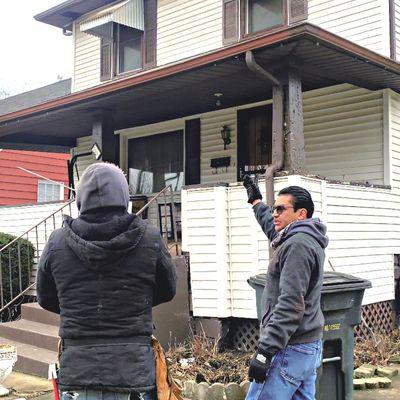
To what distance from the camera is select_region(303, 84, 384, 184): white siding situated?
8.09 metres

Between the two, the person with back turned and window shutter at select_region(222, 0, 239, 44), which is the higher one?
window shutter at select_region(222, 0, 239, 44)

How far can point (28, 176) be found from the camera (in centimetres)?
1769

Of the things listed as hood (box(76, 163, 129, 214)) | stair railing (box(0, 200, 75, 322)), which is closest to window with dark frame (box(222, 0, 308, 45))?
stair railing (box(0, 200, 75, 322))

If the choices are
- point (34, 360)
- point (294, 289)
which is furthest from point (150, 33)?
point (294, 289)

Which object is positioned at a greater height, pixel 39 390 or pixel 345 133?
pixel 345 133

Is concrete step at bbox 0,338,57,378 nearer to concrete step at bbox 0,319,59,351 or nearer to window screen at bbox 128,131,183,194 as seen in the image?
concrete step at bbox 0,319,59,351

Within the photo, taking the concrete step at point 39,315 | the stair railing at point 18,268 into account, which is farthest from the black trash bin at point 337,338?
the stair railing at point 18,268

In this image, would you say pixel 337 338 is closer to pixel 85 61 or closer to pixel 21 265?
pixel 21 265

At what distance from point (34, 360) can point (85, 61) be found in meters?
8.51

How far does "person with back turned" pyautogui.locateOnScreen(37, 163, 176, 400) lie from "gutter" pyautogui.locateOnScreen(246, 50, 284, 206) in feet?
13.2

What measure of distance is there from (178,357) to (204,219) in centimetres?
168

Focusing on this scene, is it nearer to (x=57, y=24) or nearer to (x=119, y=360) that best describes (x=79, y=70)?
(x=57, y=24)

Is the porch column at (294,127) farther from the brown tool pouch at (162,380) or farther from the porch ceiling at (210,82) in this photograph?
the brown tool pouch at (162,380)

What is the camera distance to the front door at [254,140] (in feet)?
31.1
